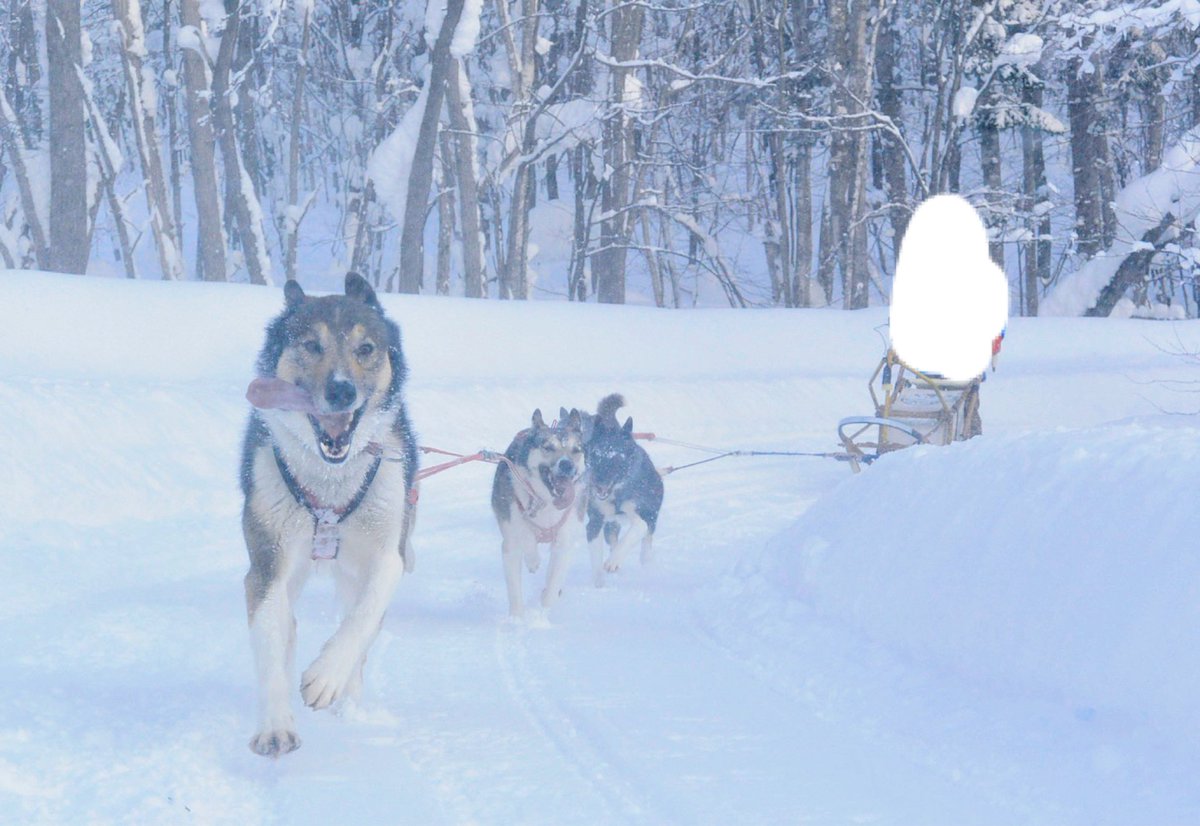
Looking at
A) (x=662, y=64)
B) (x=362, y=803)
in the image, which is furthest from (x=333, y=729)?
(x=662, y=64)

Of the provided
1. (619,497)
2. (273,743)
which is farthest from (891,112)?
(273,743)

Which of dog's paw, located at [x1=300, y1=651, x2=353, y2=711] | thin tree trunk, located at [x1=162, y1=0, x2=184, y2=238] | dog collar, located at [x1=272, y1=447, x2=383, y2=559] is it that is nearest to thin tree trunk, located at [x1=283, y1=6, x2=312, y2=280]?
thin tree trunk, located at [x1=162, y1=0, x2=184, y2=238]

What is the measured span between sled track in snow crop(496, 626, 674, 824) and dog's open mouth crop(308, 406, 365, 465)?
43.6 inches

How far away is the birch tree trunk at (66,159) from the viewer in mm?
15086

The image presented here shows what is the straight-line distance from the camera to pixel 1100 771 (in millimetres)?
3402

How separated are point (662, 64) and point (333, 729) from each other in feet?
52.6

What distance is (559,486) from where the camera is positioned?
6.62 m

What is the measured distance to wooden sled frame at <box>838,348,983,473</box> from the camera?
9242 mm

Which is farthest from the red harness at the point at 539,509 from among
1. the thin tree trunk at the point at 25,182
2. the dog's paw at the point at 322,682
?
the thin tree trunk at the point at 25,182

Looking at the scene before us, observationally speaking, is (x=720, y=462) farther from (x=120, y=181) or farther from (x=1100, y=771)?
(x=120, y=181)

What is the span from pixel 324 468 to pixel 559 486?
2.58 metres

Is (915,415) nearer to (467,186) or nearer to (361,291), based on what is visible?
(361,291)

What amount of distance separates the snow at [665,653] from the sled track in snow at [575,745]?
15 millimetres

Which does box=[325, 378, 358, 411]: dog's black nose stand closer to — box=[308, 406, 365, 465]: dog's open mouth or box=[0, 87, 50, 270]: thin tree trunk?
box=[308, 406, 365, 465]: dog's open mouth
